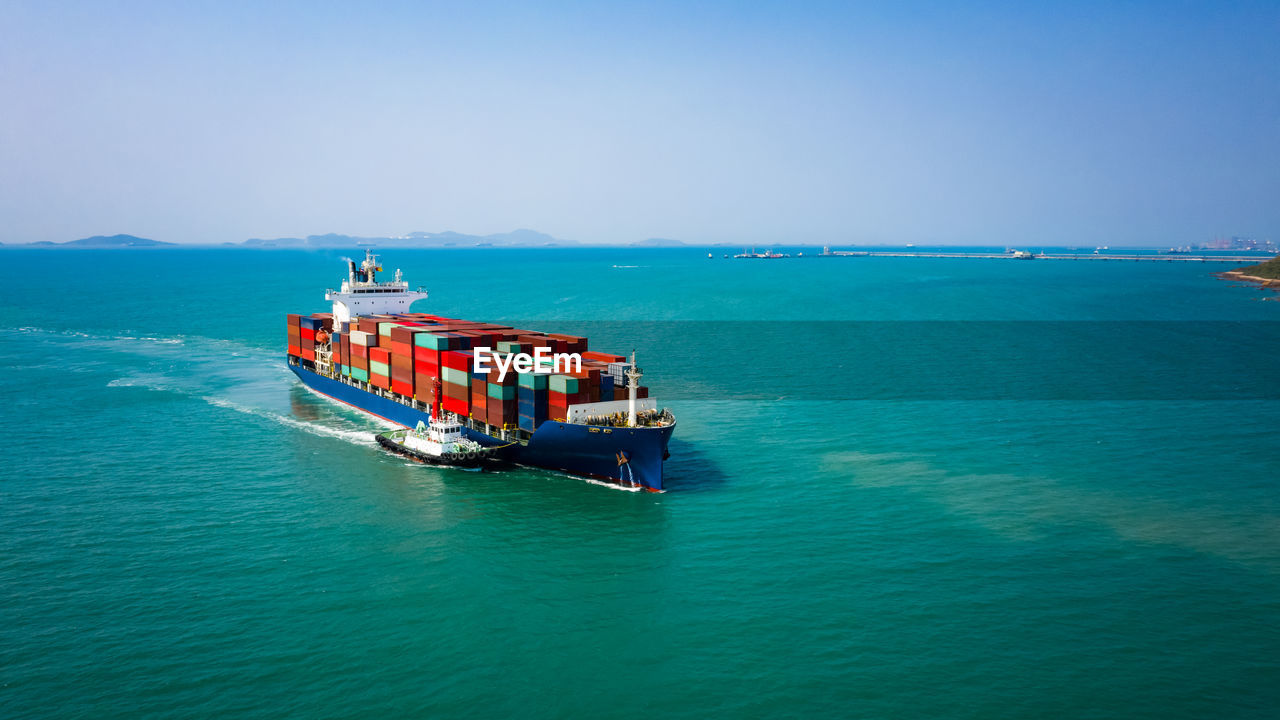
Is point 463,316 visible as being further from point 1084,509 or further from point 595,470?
point 1084,509

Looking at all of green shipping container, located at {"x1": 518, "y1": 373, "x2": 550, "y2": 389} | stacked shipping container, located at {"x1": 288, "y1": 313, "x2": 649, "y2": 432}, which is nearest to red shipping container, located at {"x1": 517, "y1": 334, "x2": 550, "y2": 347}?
stacked shipping container, located at {"x1": 288, "y1": 313, "x2": 649, "y2": 432}

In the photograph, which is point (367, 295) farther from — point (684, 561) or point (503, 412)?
point (684, 561)

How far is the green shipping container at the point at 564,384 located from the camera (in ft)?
143

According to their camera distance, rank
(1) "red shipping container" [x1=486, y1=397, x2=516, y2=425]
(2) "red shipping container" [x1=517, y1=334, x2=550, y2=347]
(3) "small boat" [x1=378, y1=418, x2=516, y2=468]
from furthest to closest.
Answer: (2) "red shipping container" [x1=517, y1=334, x2=550, y2=347]
(1) "red shipping container" [x1=486, y1=397, x2=516, y2=425]
(3) "small boat" [x1=378, y1=418, x2=516, y2=468]

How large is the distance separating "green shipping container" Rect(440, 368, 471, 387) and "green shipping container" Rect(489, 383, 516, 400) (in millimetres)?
2809

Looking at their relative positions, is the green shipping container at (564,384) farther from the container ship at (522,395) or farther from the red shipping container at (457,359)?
the red shipping container at (457,359)

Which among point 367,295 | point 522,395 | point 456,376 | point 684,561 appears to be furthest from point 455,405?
→ point 367,295

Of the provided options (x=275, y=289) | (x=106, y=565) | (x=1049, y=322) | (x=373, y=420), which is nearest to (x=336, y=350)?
(x=373, y=420)

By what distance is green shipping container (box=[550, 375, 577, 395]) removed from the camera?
43.6 meters

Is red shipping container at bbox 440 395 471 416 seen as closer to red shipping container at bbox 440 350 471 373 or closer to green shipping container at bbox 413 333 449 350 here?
red shipping container at bbox 440 350 471 373

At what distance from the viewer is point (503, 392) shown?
46062 millimetres

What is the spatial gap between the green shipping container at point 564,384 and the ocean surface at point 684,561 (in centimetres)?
494

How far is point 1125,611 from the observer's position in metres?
28.9

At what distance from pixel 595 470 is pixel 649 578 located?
12.5 metres
